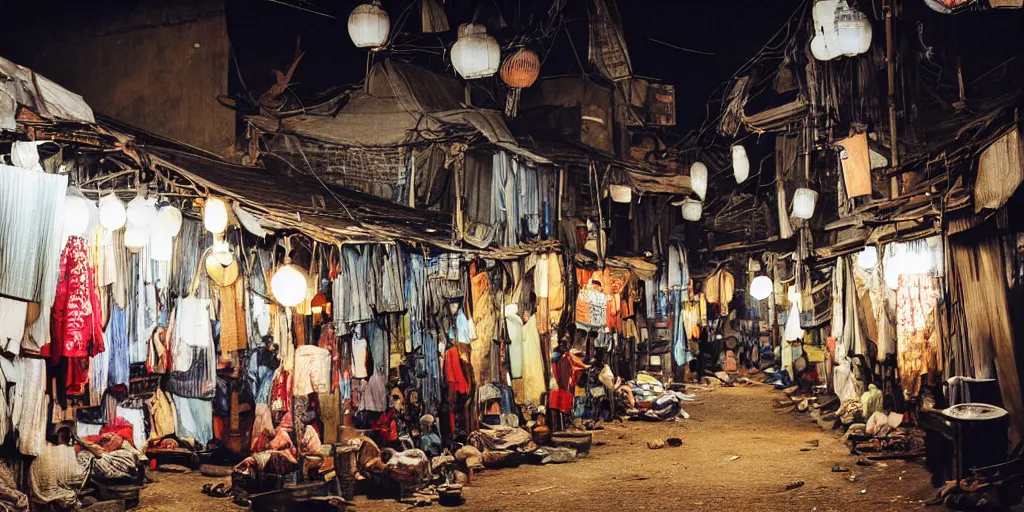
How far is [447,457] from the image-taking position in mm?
15055

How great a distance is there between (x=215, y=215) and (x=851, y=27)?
31.5 feet

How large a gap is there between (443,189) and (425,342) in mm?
3708

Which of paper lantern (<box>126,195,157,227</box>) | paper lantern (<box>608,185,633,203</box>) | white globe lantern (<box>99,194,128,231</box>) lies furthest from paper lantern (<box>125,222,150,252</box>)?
paper lantern (<box>608,185,633,203</box>)

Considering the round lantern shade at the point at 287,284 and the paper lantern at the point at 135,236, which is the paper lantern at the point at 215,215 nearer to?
the paper lantern at the point at 135,236

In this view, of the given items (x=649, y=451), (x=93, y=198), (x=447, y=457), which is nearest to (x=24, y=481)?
(x=93, y=198)

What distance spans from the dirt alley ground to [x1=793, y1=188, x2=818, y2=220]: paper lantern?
15.4 feet

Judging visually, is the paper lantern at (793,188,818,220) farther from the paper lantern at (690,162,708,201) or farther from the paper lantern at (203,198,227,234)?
the paper lantern at (203,198,227,234)

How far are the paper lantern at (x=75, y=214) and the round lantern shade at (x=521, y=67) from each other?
10.3 meters

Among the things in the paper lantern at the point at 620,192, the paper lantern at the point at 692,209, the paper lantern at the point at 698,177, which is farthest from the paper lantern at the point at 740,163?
the paper lantern at the point at 692,209

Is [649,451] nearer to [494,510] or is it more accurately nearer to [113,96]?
[494,510]

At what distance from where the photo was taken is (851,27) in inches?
543

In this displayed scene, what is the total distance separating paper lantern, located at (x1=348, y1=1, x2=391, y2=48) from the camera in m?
14.9

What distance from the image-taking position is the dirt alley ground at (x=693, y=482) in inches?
476

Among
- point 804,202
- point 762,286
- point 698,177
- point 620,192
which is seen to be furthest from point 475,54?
point 762,286
